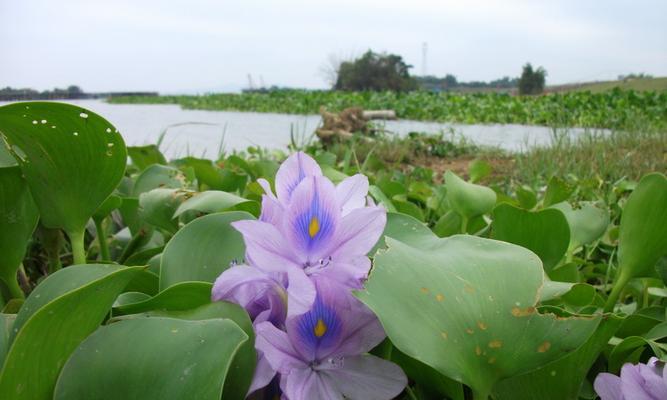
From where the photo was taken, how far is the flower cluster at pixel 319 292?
1.02ft

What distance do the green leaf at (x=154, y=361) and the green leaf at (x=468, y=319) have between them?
0.25 ft

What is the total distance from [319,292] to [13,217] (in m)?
0.34

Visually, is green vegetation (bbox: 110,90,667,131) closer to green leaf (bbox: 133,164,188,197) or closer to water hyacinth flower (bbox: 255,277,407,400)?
green leaf (bbox: 133,164,188,197)

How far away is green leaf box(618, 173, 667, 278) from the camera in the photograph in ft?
1.56

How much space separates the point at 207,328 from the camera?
28 centimetres

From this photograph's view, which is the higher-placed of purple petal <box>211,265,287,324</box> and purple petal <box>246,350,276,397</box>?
purple petal <box>211,265,287,324</box>

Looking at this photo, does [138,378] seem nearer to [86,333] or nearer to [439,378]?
[86,333]

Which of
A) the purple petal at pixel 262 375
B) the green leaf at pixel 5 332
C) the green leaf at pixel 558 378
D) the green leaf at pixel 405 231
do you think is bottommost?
the green leaf at pixel 558 378

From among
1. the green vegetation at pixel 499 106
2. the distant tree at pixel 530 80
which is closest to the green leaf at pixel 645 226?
the green vegetation at pixel 499 106

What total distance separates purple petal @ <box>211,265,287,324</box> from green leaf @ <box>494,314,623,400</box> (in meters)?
0.15

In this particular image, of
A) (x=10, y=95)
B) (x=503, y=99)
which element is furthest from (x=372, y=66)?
(x=10, y=95)

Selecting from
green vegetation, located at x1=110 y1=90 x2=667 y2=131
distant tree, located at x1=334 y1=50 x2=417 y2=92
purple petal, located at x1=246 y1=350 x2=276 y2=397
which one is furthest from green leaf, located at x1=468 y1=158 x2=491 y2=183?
distant tree, located at x1=334 y1=50 x2=417 y2=92

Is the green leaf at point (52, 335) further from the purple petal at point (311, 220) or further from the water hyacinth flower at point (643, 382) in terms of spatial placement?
the water hyacinth flower at point (643, 382)

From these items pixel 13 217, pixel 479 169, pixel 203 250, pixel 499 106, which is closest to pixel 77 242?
pixel 13 217
